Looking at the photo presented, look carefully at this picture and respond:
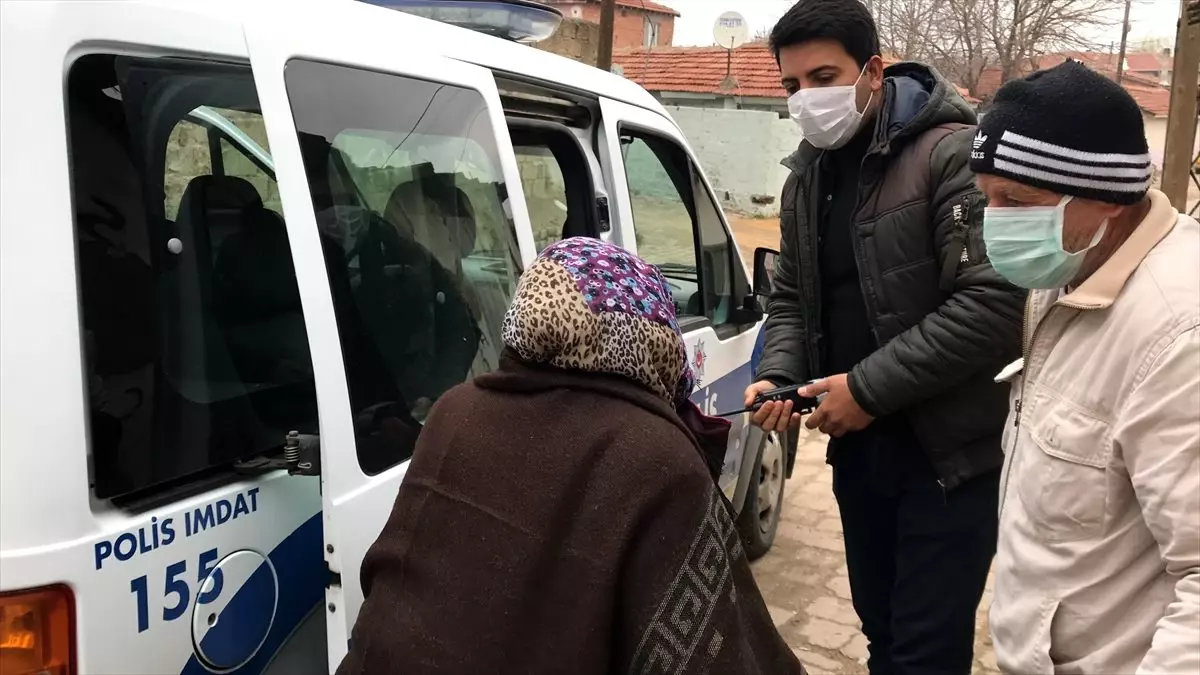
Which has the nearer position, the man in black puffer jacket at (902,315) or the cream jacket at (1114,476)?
the cream jacket at (1114,476)

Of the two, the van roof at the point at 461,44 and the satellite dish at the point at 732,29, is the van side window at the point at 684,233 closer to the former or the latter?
the van roof at the point at 461,44

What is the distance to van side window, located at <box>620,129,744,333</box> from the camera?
3586 millimetres

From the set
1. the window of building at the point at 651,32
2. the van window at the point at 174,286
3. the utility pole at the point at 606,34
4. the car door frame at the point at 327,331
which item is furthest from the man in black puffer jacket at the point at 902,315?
the window of building at the point at 651,32

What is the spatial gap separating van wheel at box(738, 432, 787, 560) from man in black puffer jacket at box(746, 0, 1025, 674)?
1.78 metres

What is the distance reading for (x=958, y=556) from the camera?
2.40 meters

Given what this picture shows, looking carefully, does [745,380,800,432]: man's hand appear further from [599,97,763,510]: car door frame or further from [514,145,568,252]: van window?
[514,145,568,252]: van window

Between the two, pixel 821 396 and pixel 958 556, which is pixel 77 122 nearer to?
pixel 821 396

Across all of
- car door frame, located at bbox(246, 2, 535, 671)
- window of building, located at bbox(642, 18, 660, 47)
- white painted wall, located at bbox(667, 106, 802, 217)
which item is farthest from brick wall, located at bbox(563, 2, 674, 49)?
car door frame, located at bbox(246, 2, 535, 671)

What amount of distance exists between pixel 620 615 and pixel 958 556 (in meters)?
1.36

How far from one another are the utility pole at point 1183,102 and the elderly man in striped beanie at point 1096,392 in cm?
587

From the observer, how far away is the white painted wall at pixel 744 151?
690 inches

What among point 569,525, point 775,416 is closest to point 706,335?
point 775,416

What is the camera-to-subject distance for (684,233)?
3.84 m

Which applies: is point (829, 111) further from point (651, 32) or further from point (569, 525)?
point (651, 32)
